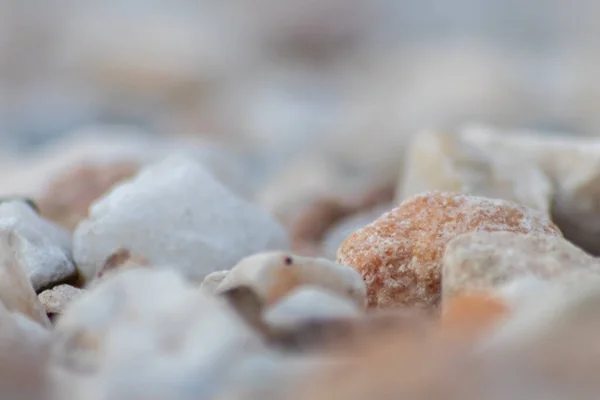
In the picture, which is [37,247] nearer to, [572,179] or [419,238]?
[419,238]

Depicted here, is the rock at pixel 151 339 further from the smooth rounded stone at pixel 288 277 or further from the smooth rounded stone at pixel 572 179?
the smooth rounded stone at pixel 572 179

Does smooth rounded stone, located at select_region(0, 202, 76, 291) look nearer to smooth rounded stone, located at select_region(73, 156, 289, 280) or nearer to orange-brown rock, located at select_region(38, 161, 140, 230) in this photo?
smooth rounded stone, located at select_region(73, 156, 289, 280)

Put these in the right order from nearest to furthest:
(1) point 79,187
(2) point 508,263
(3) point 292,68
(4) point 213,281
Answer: (2) point 508,263, (4) point 213,281, (1) point 79,187, (3) point 292,68

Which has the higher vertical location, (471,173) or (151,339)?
(471,173)

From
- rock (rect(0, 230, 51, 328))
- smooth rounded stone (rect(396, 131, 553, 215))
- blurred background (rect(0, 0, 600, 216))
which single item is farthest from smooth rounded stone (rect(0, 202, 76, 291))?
blurred background (rect(0, 0, 600, 216))

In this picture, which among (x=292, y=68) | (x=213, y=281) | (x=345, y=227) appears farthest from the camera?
(x=292, y=68)

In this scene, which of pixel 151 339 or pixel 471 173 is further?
pixel 471 173

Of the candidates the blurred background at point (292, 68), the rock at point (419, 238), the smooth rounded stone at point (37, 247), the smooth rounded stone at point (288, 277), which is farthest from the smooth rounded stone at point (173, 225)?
the blurred background at point (292, 68)

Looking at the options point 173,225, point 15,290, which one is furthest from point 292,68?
point 15,290
